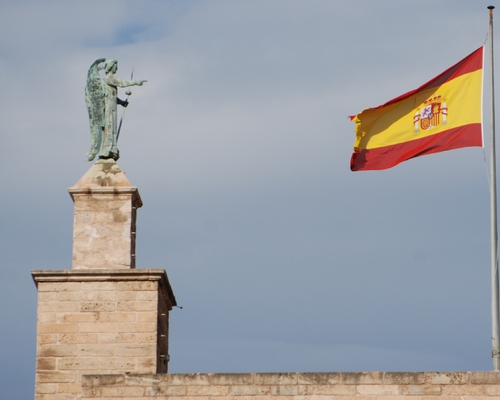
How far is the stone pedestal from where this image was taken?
27.9 m

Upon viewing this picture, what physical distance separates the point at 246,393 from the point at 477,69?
7.05 meters

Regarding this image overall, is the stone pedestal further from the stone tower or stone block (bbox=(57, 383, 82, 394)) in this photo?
stone block (bbox=(57, 383, 82, 394))

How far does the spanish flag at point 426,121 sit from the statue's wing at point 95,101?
5.02 meters

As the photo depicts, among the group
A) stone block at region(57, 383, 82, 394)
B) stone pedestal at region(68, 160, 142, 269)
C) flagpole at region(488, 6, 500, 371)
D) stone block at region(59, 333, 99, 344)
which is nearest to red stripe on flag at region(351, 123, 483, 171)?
flagpole at region(488, 6, 500, 371)

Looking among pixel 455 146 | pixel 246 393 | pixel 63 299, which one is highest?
pixel 455 146

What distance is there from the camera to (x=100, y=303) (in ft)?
89.4

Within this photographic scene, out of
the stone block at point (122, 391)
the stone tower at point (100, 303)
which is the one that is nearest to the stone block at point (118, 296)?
the stone tower at point (100, 303)

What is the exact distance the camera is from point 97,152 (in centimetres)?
2906

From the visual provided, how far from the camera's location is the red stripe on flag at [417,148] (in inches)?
1029

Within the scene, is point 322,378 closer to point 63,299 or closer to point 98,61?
point 63,299

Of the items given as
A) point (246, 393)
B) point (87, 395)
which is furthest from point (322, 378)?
point (87, 395)

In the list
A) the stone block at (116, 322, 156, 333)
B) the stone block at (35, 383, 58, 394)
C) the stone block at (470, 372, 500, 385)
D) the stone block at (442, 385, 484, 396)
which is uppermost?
the stone block at (116, 322, 156, 333)

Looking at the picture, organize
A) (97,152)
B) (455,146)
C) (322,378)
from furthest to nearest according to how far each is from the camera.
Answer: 1. (97,152)
2. (455,146)
3. (322,378)

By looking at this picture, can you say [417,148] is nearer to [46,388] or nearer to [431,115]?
[431,115]
